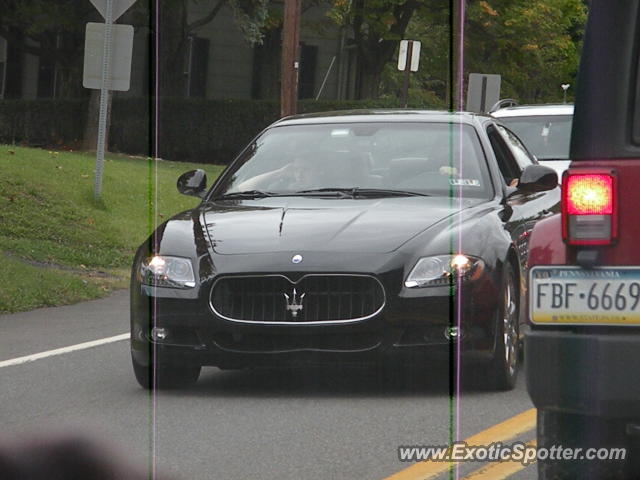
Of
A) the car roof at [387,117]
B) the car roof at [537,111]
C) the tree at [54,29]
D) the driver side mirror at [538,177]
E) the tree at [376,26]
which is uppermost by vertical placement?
the tree at [376,26]

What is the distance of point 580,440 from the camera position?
199 inches

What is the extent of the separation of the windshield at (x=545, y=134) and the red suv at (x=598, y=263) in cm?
1218

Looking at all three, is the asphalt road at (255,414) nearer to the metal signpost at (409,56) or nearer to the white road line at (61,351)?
the white road line at (61,351)

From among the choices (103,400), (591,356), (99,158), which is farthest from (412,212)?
(99,158)

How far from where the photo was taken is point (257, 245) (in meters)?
8.37

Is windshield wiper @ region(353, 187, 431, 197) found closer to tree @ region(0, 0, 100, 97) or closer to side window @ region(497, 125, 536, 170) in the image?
side window @ region(497, 125, 536, 170)

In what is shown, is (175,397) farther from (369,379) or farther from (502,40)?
(502,40)

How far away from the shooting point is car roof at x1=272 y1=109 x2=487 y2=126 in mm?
9984

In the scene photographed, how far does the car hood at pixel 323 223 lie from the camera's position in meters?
8.31

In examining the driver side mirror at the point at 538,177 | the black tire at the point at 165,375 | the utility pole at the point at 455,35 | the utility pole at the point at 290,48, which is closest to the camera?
the black tire at the point at 165,375

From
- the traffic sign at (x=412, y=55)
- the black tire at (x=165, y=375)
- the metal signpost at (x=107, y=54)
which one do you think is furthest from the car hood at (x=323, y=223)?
the traffic sign at (x=412, y=55)

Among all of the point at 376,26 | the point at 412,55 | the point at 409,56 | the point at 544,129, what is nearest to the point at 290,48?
the point at 412,55

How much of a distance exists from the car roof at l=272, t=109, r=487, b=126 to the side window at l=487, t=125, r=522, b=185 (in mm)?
159

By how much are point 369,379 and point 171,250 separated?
1303 mm
